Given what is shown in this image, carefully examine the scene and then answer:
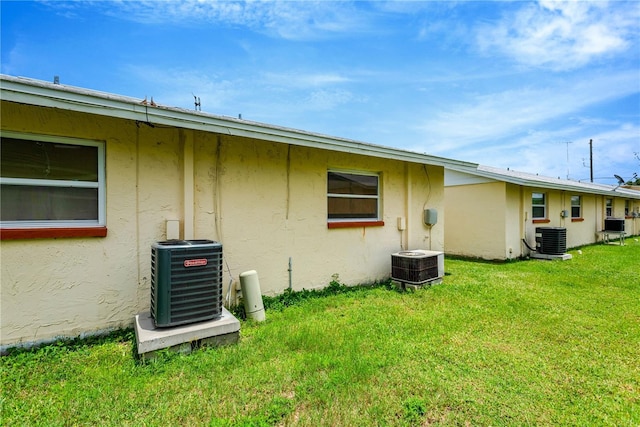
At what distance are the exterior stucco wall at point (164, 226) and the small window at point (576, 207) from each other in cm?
1161

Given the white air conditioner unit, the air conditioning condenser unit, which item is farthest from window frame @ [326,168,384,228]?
the air conditioning condenser unit

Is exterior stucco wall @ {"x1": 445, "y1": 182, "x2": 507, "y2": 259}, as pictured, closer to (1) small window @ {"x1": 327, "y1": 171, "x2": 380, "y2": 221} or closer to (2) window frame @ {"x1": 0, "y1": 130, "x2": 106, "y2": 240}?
(1) small window @ {"x1": 327, "y1": 171, "x2": 380, "y2": 221}

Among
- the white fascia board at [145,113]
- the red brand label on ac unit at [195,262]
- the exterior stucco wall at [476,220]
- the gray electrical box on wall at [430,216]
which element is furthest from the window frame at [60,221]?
the exterior stucco wall at [476,220]

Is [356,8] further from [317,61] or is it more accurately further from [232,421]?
[232,421]

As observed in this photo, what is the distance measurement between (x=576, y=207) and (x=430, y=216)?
34.1ft

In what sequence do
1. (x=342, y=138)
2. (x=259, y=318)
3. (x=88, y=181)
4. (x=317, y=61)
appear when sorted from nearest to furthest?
(x=88, y=181) → (x=259, y=318) → (x=342, y=138) → (x=317, y=61)

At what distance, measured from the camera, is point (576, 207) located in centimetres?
1240

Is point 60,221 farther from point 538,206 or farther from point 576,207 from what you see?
point 576,207

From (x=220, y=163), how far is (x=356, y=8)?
404 cm

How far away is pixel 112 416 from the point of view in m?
1.97

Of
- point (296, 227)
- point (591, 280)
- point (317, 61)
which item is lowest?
point (591, 280)

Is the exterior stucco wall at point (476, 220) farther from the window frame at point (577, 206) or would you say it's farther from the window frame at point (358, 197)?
the window frame at point (577, 206)

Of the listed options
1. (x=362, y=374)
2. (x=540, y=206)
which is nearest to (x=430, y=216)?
(x=362, y=374)

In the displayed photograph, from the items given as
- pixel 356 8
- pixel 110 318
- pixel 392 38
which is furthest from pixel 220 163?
pixel 392 38
